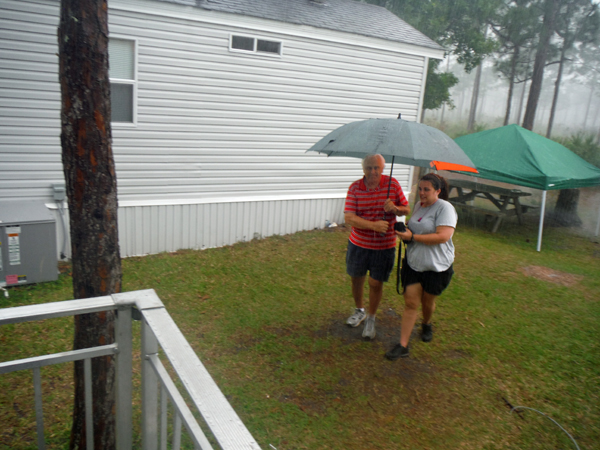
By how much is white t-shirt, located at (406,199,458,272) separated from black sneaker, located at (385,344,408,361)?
2.57 ft

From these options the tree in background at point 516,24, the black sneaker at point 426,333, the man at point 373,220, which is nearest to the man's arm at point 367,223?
the man at point 373,220

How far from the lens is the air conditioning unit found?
17.8ft

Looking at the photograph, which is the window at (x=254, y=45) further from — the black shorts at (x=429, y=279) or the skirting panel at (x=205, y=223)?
the black shorts at (x=429, y=279)

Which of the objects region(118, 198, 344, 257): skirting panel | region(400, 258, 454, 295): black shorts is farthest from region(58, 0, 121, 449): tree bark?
region(118, 198, 344, 257): skirting panel

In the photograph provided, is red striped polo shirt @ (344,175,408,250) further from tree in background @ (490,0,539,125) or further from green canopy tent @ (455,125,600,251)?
tree in background @ (490,0,539,125)

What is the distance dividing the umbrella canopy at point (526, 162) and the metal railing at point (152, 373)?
911 centimetres

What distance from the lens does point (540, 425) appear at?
11.8ft

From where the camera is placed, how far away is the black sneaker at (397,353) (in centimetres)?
431

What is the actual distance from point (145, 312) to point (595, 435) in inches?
142

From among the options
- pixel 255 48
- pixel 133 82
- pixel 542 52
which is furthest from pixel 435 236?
A: pixel 542 52

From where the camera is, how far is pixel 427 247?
4.07 meters

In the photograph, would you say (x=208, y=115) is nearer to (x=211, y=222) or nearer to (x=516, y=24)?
(x=211, y=222)

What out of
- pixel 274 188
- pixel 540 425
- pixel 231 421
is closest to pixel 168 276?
pixel 274 188

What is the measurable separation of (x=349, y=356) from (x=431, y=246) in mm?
1302
